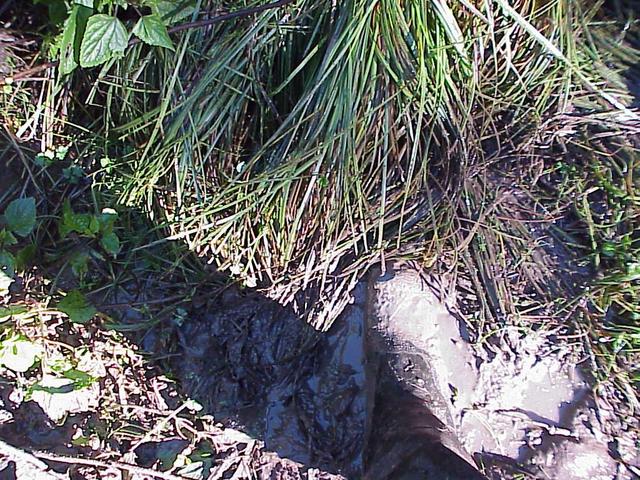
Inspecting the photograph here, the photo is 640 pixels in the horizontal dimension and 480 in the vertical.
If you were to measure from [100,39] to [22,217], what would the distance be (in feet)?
1.45

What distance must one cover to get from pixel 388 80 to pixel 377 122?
10cm

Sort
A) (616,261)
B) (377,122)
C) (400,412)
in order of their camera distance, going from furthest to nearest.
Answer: (616,261)
(377,122)
(400,412)

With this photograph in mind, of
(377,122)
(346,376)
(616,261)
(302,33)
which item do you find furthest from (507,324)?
(302,33)

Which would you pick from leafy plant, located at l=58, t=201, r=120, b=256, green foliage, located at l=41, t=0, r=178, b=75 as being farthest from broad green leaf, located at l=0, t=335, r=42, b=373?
green foliage, located at l=41, t=0, r=178, b=75

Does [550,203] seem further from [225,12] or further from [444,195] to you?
[225,12]

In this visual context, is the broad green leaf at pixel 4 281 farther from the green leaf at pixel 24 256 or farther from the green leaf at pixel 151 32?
the green leaf at pixel 151 32

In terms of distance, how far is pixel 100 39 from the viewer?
3.95 ft

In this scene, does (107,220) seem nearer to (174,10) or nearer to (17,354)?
(17,354)

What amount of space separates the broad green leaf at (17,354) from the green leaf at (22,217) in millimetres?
252

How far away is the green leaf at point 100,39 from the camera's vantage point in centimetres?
120

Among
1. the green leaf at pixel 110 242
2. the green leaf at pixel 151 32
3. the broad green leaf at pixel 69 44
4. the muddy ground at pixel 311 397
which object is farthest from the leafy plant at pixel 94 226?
the green leaf at pixel 151 32

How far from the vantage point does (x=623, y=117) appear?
155 centimetres

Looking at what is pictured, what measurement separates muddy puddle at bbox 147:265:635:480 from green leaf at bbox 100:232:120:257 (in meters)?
0.26

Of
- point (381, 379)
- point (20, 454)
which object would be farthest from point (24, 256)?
point (381, 379)
